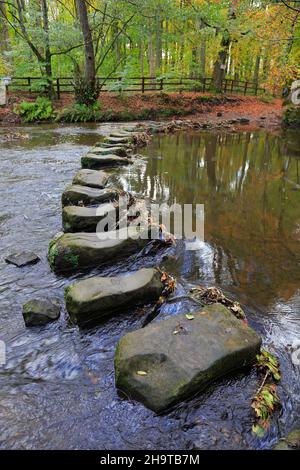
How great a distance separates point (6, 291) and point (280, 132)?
46.6ft

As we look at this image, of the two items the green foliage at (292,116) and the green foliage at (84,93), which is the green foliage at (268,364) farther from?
the green foliage at (292,116)

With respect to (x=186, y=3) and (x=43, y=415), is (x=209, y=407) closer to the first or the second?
(x=43, y=415)

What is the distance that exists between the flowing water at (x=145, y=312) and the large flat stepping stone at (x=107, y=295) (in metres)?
0.11

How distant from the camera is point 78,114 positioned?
15.2 meters

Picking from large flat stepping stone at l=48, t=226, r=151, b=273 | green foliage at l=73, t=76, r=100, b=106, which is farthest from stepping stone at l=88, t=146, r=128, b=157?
green foliage at l=73, t=76, r=100, b=106

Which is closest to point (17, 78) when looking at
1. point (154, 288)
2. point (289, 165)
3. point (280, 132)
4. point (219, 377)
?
point (280, 132)

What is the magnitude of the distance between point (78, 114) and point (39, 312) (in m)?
13.6

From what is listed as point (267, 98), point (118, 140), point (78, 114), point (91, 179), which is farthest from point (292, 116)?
point (91, 179)

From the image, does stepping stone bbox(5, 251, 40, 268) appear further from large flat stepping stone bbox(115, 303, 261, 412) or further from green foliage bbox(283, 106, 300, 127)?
green foliage bbox(283, 106, 300, 127)

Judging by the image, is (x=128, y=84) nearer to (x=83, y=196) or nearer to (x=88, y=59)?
(x=88, y=59)

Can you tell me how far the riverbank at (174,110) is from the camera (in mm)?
15656

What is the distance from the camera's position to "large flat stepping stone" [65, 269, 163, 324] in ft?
10.2

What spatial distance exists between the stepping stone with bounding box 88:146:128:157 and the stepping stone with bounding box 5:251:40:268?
16.1 feet
